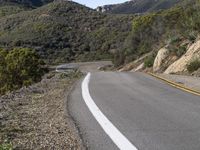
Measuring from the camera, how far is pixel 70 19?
366 feet

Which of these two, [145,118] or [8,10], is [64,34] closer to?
[8,10]

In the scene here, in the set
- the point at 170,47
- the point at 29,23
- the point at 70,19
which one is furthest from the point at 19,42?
the point at 170,47

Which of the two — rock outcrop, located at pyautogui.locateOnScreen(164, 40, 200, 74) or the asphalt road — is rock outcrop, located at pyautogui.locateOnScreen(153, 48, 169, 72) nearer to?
rock outcrop, located at pyautogui.locateOnScreen(164, 40, 200, 74)

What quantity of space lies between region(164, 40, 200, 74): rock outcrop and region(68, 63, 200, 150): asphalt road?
14.7 meters

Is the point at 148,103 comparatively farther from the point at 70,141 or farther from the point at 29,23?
the point at 29,23

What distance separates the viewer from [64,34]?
339ft

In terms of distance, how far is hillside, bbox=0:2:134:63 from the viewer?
98.8 meters

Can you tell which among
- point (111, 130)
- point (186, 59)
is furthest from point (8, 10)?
point (111, 130)

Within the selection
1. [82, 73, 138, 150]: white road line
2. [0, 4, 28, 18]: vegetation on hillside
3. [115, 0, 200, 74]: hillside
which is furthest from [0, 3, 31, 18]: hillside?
[82, 73, 138, 150]: white road line

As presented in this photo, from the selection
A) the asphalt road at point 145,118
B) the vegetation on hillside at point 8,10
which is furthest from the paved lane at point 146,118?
the vegetation on hillside at point 8,10

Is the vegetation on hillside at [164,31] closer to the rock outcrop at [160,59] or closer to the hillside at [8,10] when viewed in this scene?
the rock outcrop at [160,59]

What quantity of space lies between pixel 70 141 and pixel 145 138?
131 centimetres

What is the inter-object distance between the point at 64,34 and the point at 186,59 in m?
71.5

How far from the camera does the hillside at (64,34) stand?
98.8 meters
